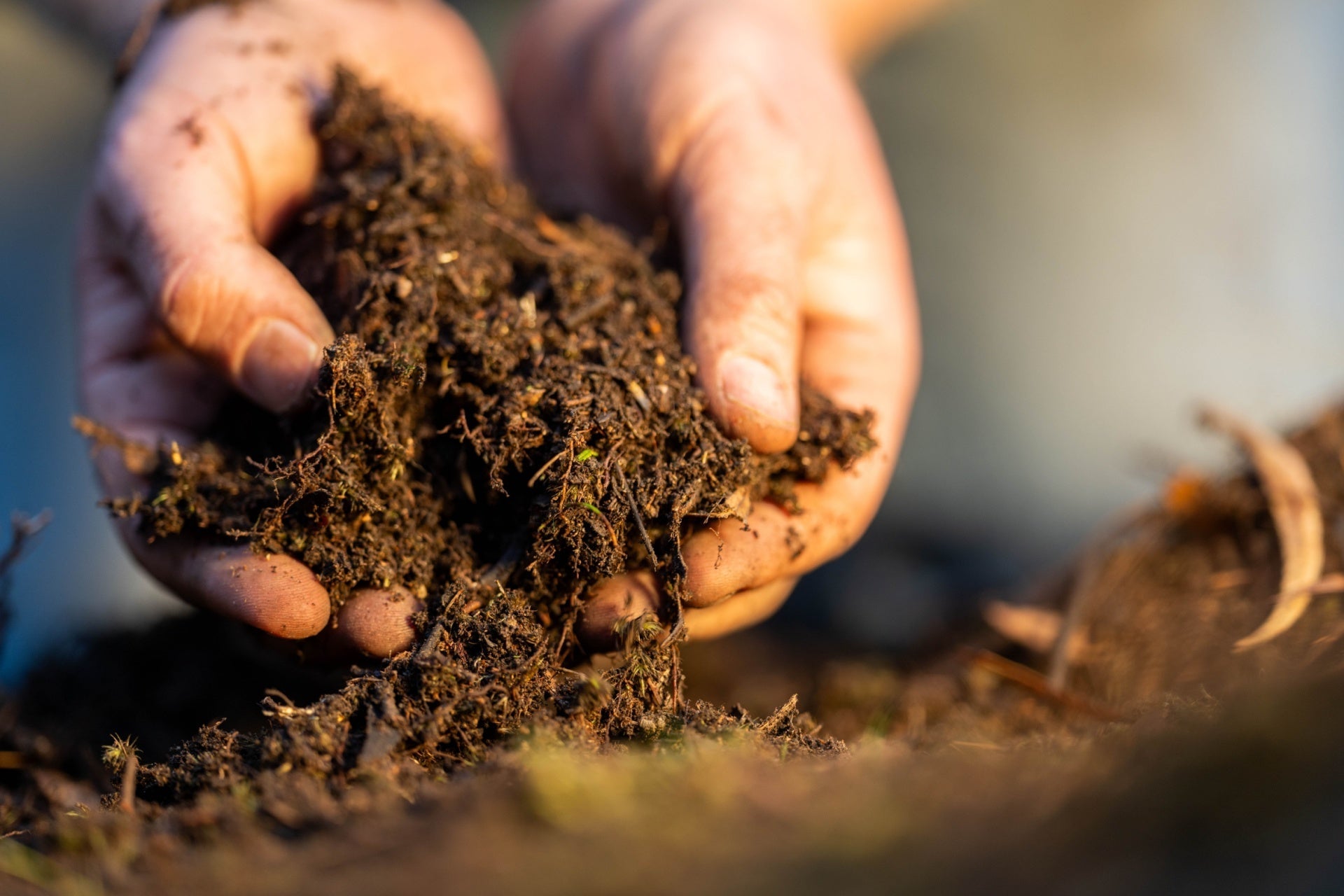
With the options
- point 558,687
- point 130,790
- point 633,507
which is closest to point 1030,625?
point 633,507

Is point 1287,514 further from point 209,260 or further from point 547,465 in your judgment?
point 209,260

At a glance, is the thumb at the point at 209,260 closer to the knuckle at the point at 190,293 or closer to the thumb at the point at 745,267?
the knuckle at the point at 190,293

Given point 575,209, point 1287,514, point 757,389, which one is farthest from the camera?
point 575,209

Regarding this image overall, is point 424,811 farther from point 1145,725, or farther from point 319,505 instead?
point 1145,725

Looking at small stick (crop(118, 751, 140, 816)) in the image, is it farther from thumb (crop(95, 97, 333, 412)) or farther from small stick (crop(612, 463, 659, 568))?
small stick (crop(612, 463, 659, 568))

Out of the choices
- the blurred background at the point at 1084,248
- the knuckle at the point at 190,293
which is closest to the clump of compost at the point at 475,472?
the knuckle at the point at 190,293

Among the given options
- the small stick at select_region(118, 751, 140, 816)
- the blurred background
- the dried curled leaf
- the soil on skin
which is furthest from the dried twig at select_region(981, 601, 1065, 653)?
the small stick at select_region(118, 751, 140, 816)

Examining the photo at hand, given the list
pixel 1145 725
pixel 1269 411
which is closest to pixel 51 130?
pixel 1145 725

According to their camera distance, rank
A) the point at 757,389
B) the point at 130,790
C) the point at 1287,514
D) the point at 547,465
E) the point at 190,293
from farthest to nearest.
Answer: the point at 1287,514
the point at 190,293
the point at 757,389
the point at 547,465
the point at 130,790
